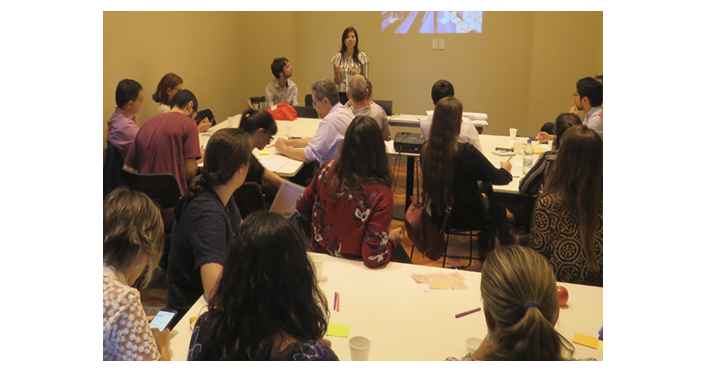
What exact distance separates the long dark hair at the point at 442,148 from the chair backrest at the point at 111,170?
2016mm

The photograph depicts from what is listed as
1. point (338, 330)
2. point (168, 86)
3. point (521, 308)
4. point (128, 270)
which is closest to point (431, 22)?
point (168, 86)

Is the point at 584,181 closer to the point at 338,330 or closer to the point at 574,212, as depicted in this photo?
the point at 574,212

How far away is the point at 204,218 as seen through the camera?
190 centimetres

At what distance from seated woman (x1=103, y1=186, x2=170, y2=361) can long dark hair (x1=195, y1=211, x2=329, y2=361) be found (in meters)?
0.23

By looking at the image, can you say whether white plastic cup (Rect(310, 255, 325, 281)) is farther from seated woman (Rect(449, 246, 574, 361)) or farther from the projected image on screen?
the projected image on screen

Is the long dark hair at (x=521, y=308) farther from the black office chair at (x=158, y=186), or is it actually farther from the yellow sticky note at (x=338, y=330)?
the black office chair at (x=158, y=186)

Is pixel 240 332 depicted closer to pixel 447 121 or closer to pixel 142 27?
pixel 447 121

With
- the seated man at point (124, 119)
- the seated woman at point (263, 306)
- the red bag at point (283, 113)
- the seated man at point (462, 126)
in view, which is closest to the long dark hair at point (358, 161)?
the seated woman at point (263, 306)

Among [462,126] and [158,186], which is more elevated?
[462,126]

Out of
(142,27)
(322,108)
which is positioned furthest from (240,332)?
(142,27)

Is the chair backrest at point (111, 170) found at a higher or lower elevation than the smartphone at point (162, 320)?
higher

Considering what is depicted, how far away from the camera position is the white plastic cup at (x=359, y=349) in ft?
4.66

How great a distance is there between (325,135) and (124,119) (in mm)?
1518

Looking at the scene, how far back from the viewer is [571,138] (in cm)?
209
